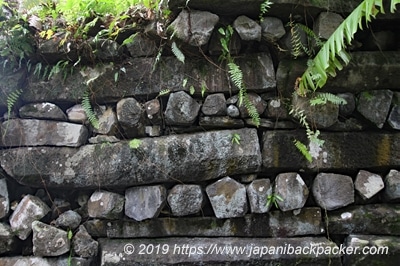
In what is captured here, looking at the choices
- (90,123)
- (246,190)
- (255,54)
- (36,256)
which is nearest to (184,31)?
(255,54)

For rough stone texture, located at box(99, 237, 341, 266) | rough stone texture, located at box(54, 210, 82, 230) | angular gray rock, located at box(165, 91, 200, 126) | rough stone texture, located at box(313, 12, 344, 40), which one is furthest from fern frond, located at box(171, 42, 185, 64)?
rough stone texture, located at box(54, 210, 82, 230)

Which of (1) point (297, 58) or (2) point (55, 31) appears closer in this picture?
(1) point (297, 58)

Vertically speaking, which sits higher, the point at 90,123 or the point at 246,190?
the point at 90,123

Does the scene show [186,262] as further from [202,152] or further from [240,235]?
[202,152]

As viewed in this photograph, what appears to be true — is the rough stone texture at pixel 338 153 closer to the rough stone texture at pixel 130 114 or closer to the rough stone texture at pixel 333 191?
the rough stone texture at pixel 333 191

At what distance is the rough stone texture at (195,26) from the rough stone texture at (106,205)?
1.27m

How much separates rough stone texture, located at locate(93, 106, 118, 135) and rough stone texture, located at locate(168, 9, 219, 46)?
2.56 ft

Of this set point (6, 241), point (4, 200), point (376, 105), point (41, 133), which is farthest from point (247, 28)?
point (6, 241)

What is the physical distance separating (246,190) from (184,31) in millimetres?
1223

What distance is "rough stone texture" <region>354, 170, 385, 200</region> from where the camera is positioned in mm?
2342

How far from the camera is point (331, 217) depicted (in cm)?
236

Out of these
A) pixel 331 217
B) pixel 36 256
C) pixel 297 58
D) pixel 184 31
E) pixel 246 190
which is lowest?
pixel 36 256

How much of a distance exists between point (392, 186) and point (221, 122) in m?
1.30

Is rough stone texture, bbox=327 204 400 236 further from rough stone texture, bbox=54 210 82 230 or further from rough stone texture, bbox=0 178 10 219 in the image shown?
rough stone texture, bbox=0 178 10 219
